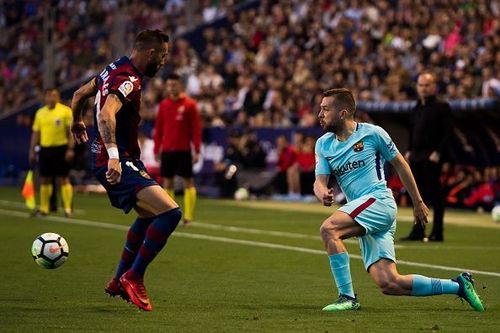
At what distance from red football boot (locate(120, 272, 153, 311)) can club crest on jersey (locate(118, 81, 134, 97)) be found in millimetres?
1448

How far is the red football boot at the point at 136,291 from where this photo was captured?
1014 cm

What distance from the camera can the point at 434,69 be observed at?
89.4ft

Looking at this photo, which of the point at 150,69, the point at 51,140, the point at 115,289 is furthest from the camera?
the point at 51,140

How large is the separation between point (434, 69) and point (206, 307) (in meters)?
17.7

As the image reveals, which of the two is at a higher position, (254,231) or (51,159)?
(51,159)

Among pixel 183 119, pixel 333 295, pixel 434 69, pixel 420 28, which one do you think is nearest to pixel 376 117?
pixel 434 69

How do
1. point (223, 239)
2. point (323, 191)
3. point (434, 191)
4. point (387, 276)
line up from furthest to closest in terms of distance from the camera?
point (223, 239), point (434, 191), point (387, 276), point (323, 191)

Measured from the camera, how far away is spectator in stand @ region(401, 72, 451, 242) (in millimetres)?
17266

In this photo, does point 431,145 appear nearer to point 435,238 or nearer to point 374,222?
point 435,238

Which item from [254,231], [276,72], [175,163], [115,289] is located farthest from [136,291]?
[276,72]

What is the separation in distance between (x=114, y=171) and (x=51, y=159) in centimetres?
1209

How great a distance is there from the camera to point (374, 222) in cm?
998

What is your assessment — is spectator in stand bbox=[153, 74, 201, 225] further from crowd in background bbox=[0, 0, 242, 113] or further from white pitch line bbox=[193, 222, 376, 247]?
crowd in background bbox=[0, 0, 242, 113]

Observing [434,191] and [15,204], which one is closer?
[434,191]
